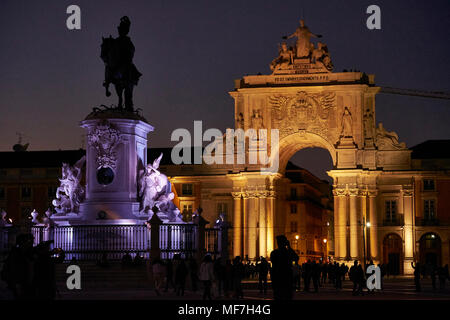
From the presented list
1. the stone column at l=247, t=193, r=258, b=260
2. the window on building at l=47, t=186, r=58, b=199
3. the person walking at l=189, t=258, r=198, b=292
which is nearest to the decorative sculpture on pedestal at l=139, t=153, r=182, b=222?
the person walking at l=189, t=258, r=198, b=292

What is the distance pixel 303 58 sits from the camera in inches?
2869

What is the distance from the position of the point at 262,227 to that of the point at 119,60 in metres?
39.2

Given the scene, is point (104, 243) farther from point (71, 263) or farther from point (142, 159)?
point (142, 159)

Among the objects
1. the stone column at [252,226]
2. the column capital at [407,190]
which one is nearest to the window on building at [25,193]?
the stone column at [252,226]

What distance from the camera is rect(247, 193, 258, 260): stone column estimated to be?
71438 millimetres

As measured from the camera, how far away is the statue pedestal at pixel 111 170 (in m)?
32.6

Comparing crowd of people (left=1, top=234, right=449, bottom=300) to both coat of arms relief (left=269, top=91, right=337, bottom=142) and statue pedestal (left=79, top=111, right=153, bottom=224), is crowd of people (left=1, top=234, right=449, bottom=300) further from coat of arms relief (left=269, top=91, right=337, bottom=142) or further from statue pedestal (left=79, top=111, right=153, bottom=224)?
coat of arms relief (left=269, top=91, right=337, bottom=142)

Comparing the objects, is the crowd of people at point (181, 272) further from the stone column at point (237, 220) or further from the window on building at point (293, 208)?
the window on building at point (293, 208)

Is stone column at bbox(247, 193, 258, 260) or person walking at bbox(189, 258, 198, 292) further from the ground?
stone column at bbox(247, 193, 258, 260)

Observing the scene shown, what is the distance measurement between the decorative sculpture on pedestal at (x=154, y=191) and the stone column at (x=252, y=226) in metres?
37.7

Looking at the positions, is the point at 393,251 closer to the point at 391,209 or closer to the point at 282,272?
the point at 391,209

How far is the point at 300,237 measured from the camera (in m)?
91.9

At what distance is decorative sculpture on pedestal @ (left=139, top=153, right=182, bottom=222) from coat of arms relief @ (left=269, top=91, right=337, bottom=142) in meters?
38.9

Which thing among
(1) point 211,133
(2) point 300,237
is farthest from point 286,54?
(2) point 300,237
